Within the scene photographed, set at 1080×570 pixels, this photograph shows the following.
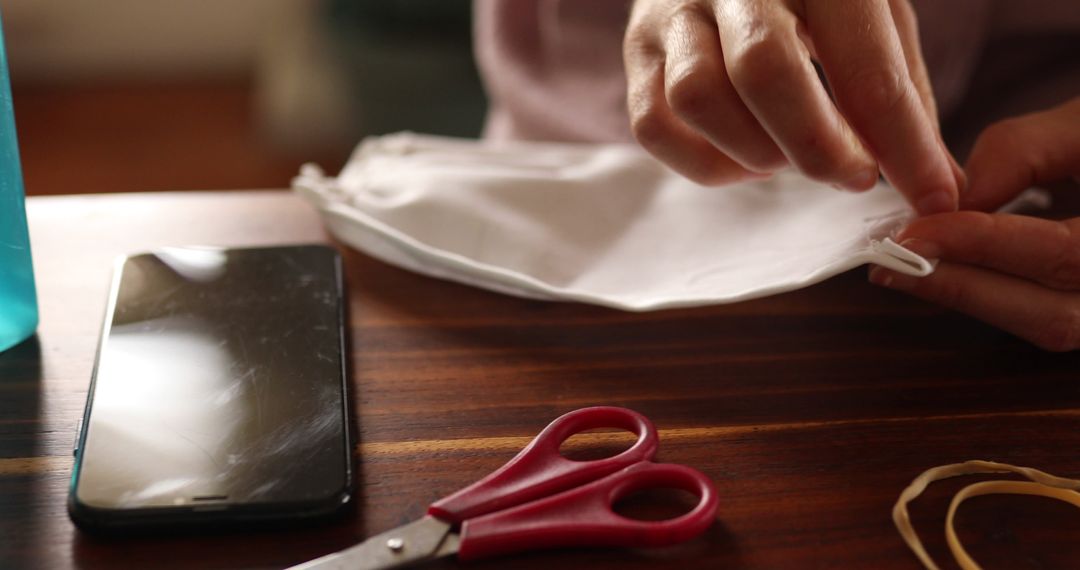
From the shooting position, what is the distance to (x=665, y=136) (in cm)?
43

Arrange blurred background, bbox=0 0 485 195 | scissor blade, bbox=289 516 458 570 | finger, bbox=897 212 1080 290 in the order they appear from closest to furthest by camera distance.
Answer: scissor blade, bbox=289 516 458 570 < finger, bbox=897 212 1080 290 < blurred background, bbox=0 0 485 195

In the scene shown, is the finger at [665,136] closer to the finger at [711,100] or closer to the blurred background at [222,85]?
the finger at [711,100]

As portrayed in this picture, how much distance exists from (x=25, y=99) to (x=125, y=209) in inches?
59.5

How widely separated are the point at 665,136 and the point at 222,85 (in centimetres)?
166

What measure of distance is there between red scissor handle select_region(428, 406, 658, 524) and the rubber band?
9cm

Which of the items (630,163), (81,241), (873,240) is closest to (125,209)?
(81,241)

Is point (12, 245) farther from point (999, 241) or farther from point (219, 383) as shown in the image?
point (999, 241)

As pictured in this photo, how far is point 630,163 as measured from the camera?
1.81ft

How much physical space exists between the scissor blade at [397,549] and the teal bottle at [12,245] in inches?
7.8

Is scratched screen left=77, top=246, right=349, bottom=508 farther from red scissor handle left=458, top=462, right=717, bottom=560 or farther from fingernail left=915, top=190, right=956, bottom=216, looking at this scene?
fingernail left=915, top=190, right=956, bottom=216

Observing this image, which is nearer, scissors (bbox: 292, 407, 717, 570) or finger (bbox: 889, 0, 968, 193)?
scissors (bbox: 292, 407, 717, 570)

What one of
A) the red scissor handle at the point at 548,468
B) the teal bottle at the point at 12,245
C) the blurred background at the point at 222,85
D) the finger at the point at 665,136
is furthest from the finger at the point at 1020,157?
the blurred background at the point at 222,85

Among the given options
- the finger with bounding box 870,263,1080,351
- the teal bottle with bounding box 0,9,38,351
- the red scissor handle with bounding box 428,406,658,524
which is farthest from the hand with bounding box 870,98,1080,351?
the teal bottle with bounding box 0,9,38,351

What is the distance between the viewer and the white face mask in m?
0.45
